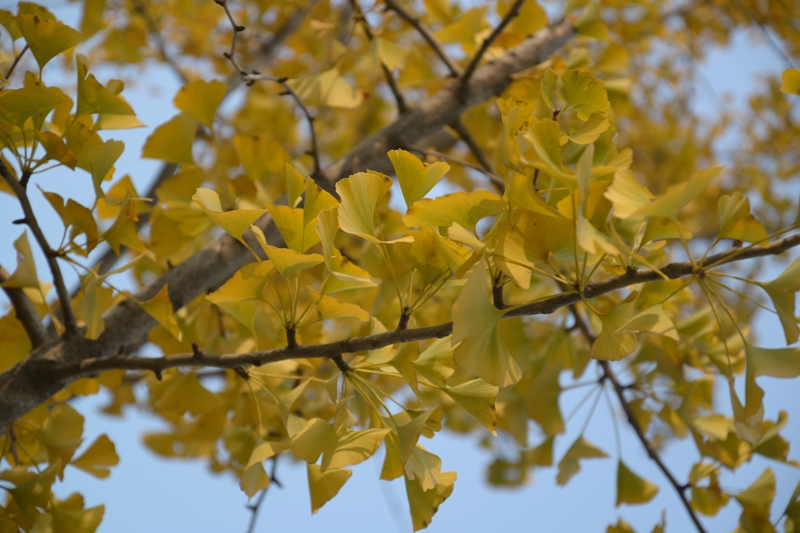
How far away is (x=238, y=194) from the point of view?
72 cm

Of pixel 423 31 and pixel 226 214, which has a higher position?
pixel 423 31

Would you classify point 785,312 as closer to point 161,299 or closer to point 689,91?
point 161,299

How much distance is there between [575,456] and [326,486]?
437 mm

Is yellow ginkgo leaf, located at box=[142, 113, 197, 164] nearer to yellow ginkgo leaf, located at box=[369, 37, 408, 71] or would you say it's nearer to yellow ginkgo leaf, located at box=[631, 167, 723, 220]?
yellow ginkgo leaf, located at box=[369, 37, 408, 71]

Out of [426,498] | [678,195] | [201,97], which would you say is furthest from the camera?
[201,97]

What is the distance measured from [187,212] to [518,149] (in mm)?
454

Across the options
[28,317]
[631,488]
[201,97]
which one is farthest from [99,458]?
[631,488]

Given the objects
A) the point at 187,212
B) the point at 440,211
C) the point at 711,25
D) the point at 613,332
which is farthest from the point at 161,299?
the point at 711,25

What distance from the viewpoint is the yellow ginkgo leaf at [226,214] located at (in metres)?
0.37

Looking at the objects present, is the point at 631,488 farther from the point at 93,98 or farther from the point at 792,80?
the point at 93,98

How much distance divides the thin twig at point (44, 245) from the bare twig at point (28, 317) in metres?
0.04

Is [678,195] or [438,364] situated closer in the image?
[678,195]

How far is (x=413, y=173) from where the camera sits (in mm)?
395

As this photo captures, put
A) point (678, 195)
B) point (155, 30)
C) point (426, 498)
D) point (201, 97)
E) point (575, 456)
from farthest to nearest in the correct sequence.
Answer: point (155, 30), point (575, 456), point (201, 97), point (426, 498), point (678, 195)
